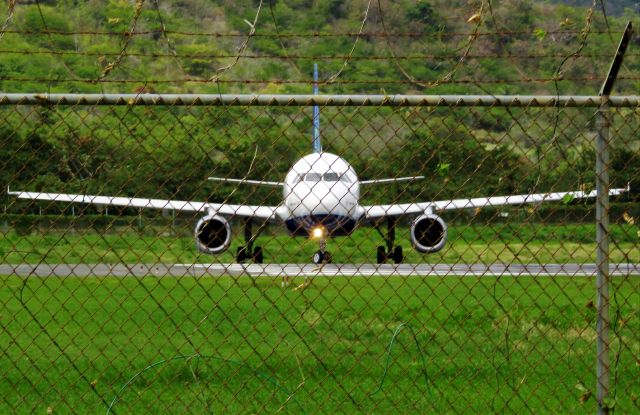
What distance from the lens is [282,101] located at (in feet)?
16.7

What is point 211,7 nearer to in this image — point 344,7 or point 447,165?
point 344,7

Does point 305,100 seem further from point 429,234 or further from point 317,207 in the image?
point 429,234

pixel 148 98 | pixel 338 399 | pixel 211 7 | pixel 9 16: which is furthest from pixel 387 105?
pixel 211 7

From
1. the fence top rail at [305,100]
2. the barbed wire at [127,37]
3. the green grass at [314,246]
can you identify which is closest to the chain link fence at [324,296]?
the fence top rail at [305,100]

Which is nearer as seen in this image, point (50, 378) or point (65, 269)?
point (50, 378)

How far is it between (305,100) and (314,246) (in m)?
22.6

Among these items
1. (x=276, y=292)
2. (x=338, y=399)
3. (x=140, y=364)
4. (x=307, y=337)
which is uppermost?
(x=276, y=292)

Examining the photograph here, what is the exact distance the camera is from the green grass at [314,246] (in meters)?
6.36

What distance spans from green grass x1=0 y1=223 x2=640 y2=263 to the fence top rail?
706 millimetres

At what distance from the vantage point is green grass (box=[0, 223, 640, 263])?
250 inches

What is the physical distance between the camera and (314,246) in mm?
27609

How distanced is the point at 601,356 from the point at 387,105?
1724 mm

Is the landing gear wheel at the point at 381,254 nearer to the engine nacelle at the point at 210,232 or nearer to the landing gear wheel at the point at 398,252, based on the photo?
the landing gear wheel at the point at 398,252

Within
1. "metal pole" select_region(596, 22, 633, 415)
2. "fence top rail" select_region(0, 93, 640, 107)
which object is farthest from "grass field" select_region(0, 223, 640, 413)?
"fence top rail" select_region(0, 93, 640, 107)
